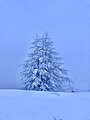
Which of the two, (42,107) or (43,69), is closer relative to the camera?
(42,107)

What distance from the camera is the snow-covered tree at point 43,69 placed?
14438 mm

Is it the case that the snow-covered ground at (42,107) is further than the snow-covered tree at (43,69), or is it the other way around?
the snow-covered tree at (43,69)

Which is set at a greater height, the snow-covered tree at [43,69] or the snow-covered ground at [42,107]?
the snow-covered tree at [43,69]

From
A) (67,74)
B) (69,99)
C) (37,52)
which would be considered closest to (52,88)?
(67,74)

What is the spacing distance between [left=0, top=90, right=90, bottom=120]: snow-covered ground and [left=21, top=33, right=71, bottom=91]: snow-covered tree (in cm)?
940

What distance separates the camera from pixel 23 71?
1574cm

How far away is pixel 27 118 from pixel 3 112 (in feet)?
1.75

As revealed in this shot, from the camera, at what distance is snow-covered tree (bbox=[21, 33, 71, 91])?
568 inches

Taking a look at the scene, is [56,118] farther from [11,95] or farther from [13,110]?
[11,95]

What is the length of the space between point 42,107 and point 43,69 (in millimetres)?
10364

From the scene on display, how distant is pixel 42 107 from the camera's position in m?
4.18

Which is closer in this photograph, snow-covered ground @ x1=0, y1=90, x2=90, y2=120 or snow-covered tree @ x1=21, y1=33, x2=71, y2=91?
snow-covered ground @ x1=0, y1=90, x2=90, y2=120

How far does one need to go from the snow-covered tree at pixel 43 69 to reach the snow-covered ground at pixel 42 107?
30.8ft

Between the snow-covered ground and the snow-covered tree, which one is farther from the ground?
the snow-covered tree
